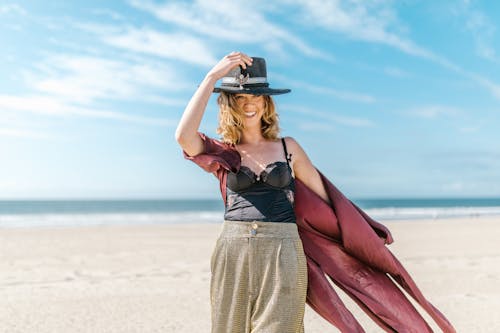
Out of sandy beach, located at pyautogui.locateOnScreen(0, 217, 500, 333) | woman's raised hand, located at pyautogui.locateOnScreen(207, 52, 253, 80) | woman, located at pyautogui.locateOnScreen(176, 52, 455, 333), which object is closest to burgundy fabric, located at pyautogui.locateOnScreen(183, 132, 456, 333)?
woman, located at pyautogui.locateOnScreen(176, 52, 455, 333)

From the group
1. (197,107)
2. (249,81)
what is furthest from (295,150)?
(197,107)

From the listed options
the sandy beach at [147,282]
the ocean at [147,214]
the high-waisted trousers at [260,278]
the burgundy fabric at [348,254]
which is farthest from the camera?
the ocean at [147,214]

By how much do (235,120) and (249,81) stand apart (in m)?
0.23

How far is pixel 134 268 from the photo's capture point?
10328mm

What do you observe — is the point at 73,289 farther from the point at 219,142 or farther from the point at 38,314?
the point at 219,142

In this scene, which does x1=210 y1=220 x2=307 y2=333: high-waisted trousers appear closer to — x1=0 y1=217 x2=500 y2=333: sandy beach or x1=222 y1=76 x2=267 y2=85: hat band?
x1=222 y1=76 x2=267 y2=85: hat band

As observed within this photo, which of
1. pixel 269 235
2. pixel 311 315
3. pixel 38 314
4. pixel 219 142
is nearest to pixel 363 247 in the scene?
pixel 269 235

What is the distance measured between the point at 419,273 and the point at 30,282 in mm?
5914

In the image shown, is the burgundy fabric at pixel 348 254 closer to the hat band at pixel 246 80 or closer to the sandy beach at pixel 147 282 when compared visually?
the hat band at pixel 246 80

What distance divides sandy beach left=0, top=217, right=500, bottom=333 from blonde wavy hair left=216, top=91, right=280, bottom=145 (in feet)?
10.2

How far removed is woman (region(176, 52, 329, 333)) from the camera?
318cm

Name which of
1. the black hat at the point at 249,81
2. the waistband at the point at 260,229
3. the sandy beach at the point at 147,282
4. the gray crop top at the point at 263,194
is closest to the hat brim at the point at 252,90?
the black hat at the point at 249,81

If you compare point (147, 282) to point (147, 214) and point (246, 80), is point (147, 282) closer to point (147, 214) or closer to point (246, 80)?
point (246, 80)

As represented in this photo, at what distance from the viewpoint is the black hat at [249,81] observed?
10.8ft
